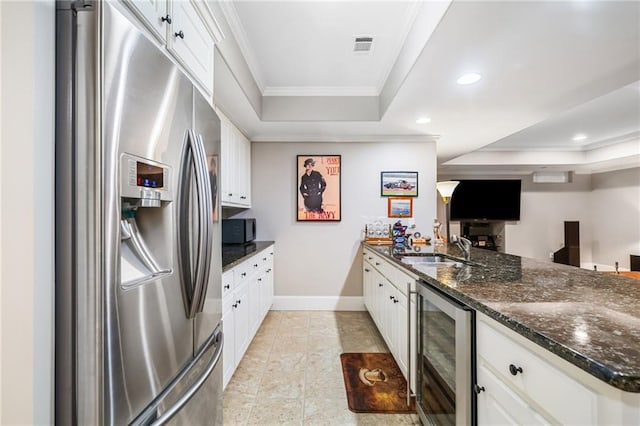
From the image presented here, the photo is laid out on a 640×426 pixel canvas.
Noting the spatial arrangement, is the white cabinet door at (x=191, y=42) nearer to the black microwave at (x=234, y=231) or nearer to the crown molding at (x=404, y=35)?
the crown molding at (x=404, y=35)

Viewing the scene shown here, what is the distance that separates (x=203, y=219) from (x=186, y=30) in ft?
3.03

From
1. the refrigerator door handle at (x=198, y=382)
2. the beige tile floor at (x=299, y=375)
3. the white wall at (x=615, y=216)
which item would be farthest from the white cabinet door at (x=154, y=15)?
the white wall at (x=615, y=216)

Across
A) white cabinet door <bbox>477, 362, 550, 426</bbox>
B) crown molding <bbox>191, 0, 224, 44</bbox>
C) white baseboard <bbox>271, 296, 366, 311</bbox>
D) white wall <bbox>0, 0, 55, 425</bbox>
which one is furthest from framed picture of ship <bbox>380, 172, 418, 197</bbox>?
white wall <bbox>0, 0, 55, 425</bbox>

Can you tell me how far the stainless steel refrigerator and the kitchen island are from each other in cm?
106

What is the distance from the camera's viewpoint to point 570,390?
2.36 ft

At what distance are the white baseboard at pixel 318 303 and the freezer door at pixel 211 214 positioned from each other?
264 centimetres

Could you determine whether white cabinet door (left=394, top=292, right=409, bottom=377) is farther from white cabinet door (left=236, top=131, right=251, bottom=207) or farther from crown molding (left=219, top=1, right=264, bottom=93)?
crown molding (left=219, top=1, right=264, bottom=93)

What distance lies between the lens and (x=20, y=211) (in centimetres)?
65

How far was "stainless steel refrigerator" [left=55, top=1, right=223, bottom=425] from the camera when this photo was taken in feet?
2.31

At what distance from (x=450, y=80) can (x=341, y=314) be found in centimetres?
289

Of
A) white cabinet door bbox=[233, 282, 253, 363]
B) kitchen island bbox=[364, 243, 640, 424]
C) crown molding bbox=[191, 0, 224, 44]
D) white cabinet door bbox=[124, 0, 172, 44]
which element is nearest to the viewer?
kitchen island bbox=[364, 243, 640, 424]

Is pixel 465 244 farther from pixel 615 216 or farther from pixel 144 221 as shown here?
pixel 615 216

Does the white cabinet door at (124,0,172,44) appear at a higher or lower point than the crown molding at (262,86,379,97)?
lower

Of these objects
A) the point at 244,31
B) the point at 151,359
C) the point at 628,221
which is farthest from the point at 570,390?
the point at 628,221
